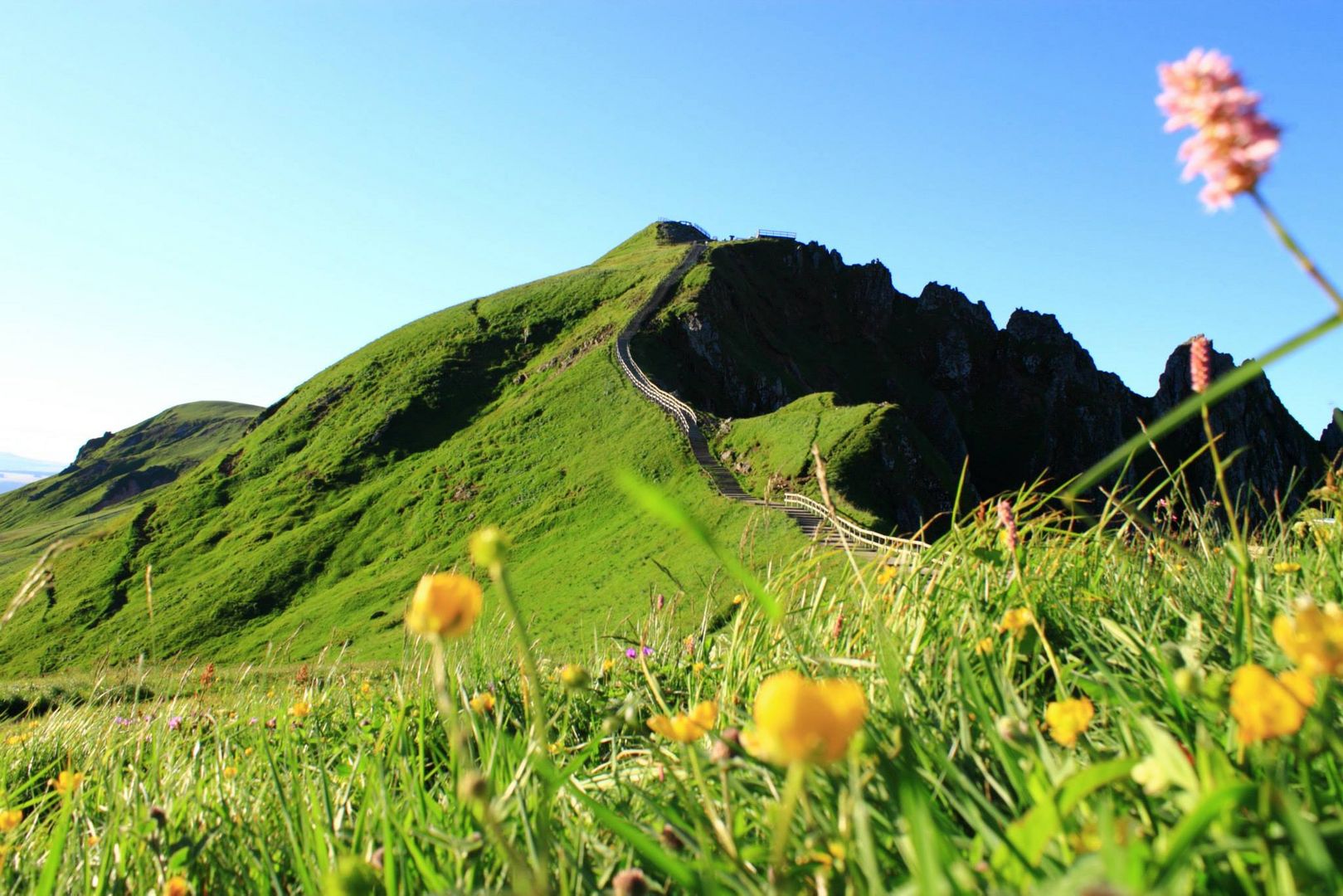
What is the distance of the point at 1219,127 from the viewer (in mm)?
877

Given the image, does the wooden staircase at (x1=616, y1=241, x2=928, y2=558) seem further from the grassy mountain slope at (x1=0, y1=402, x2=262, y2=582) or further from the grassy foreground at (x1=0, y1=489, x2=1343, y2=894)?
the grassy mountain slope at (x1=0, y1=402, x2=262, y2=582)

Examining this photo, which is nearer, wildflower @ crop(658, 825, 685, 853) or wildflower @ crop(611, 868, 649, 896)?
wildflower @ crop(611, 868, 649, 896)

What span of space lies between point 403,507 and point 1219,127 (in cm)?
5213

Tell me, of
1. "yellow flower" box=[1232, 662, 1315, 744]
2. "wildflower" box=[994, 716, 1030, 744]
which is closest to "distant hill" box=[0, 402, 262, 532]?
"wildflower" box=[994, 716, 1030, 744]

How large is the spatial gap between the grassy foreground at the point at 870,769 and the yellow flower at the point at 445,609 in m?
0.03

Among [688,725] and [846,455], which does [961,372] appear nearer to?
[846,455]

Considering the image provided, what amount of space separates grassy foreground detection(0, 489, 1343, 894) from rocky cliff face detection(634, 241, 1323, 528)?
66.0 metres

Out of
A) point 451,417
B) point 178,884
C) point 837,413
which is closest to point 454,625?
point 178,884

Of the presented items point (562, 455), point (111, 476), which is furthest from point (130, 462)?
point (562, 455)

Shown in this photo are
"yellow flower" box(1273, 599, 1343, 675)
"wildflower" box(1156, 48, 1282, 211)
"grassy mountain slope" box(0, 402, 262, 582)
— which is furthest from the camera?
"grassy mountain slope" box(0, 402, 262, 582)

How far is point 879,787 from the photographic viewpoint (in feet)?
5.40

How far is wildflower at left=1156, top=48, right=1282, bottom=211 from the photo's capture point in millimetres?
847

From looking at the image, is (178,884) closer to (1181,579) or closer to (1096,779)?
(1096,779)

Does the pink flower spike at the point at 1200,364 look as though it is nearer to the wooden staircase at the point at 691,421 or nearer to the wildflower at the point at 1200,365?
the wildflower at the point at 1200,365
